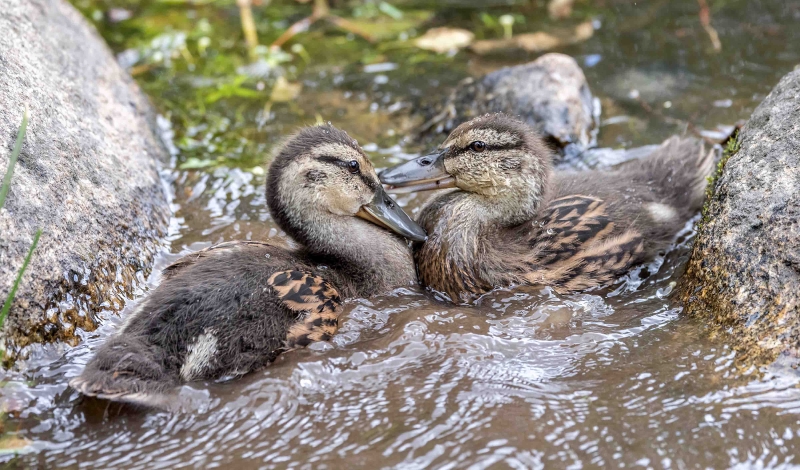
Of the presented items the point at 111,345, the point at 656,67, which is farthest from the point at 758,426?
the point at 656,67

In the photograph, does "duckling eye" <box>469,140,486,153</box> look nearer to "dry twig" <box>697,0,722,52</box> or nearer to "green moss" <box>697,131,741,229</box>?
"green moss" <box>697,131,741,229</box>

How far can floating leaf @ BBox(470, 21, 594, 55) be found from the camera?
28.0ft

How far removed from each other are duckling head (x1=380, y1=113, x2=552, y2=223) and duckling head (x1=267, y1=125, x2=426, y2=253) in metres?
0.36

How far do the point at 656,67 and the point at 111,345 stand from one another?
604 centimetres

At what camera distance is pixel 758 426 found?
3.53 metres

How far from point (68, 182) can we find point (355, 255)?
1803 millimetres

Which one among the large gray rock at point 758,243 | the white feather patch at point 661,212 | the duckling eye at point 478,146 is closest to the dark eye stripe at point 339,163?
the duckling eye at point 478,146

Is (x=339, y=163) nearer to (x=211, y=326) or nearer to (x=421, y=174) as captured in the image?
(x=421, y=174)

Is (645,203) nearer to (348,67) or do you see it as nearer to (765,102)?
(765,102)

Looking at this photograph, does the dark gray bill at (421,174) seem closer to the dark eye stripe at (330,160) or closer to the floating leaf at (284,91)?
the dark eye stripe at (330,160)

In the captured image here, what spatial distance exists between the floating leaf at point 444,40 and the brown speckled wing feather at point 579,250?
411 cm

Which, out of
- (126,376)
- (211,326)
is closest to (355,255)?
(211,326)

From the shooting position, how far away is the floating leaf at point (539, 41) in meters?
8.52

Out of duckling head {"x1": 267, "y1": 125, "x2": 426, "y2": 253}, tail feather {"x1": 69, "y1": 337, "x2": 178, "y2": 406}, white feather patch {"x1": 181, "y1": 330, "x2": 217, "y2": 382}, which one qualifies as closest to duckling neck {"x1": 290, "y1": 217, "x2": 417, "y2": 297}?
duckling head {"x1": 267, "y1": 125, "x2": 426, "y2": 253}
